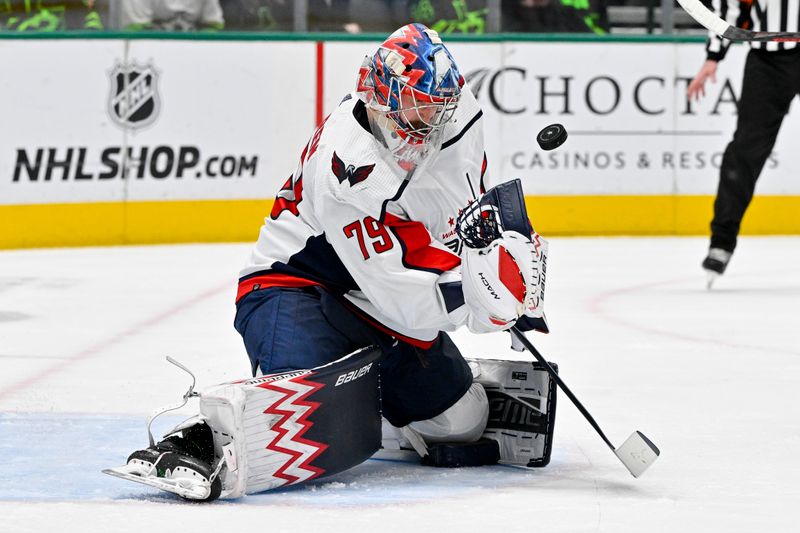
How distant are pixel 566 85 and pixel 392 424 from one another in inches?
178

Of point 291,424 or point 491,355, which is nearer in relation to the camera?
point 291,424

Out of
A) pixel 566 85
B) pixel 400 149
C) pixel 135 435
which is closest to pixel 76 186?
pixel 566 85

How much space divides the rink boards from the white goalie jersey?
13.1ft

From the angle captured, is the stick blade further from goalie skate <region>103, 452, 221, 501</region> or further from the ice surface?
goalie skate <region>103, 452, 221, 501</region>

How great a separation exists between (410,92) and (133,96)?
4.38 meters

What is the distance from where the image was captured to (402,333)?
8.33ft

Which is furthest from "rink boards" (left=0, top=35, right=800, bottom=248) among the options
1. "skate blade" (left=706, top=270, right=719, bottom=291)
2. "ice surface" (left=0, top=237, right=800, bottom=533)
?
"skate blade" (left=706, top=270, right=719, bottom=291)

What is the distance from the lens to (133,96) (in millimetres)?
6492

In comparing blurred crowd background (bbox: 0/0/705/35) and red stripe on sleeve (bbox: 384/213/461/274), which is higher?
blurred crowd background (bbox: 0/0/705/35)

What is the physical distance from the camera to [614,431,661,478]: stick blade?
7.90 feet

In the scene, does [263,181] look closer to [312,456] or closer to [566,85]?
[566,85]

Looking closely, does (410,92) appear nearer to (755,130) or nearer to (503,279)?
(503,279)

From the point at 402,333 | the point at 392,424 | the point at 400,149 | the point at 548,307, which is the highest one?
the point at 400,149

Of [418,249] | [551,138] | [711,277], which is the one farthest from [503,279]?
[711,277]
